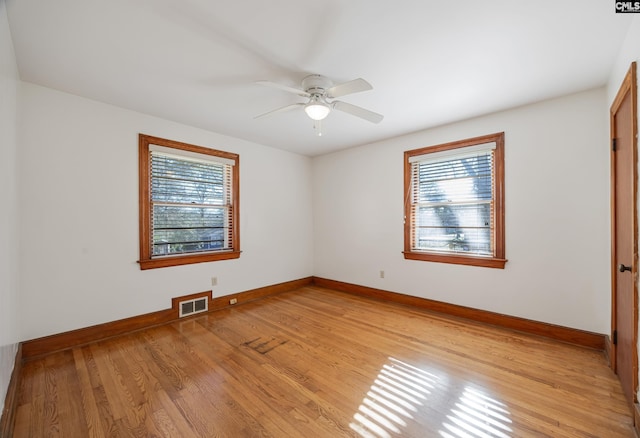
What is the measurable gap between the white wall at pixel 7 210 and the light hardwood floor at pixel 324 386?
0.42 m

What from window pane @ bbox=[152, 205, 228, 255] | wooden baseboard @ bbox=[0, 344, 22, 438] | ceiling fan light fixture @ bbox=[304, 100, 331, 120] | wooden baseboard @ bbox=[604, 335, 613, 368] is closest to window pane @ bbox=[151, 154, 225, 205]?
window pane @ bbox=[152, 205, 228, 255]

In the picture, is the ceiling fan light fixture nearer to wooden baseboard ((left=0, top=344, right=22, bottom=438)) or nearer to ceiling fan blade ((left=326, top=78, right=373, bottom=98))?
ceiling fan blade ((left=326, top=78, right=373, bottom=98))

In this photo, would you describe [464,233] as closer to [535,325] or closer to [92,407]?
[535,325]

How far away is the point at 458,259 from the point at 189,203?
12.2 ft

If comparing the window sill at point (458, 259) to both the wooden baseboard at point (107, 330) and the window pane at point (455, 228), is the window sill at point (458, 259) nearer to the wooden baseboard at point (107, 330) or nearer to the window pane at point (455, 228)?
the window pane at point (455, 228)

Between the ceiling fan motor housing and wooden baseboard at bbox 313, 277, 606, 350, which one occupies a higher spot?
the ceiling fan motor housing

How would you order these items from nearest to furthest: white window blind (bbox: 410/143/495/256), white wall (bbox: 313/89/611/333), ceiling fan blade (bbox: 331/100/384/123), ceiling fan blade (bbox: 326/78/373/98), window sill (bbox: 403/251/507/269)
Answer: ceiling fan blade (bbox: 326/78/373/98)
ceiling fan blade (bbox: 331/100/384/123)
white wall (bbox: 313/89/611/333)
window sill (bbox: 403/251/507/269)
white window blind (bbox: 410/143/495/256)

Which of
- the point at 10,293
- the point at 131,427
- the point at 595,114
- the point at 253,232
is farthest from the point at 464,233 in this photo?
the point at 10,293

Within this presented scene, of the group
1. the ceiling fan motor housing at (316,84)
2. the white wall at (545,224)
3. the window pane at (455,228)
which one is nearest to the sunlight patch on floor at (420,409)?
the white wall at (545,224)

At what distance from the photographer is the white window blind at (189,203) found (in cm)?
335

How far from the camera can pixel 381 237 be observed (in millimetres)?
4281

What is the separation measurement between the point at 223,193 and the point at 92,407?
2788 millimetres

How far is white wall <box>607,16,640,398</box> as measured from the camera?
163 centimetres

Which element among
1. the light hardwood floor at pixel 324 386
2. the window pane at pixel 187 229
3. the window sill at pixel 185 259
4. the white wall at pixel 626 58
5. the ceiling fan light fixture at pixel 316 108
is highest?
the white wall at pixel 626 58
